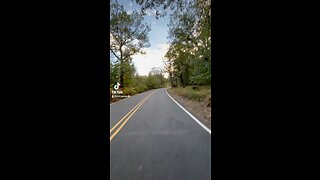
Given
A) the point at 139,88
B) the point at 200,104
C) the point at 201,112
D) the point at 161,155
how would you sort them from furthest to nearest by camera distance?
the point at 139,88 → the point at 200,104 → the point at 201,112 → the point at 161,155

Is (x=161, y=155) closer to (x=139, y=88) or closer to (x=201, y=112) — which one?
(x=201, y=112)

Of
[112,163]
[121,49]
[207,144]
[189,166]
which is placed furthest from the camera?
[121,49]

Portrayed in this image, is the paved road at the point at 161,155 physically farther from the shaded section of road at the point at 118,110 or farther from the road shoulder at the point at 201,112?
the shaded section of road at the point at 118,110

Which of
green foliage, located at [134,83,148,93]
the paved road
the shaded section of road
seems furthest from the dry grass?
green foliage, located at [134,83,148,93]

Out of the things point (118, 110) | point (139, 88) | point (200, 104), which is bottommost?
point (118, 110)

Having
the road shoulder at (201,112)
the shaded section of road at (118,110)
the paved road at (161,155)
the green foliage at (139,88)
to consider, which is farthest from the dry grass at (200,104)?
the green foliage at (139,88)

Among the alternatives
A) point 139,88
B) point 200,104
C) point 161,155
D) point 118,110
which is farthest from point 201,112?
point 139,88
